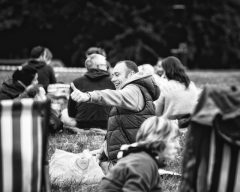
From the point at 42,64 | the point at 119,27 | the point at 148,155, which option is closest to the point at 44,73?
the point at 42,64

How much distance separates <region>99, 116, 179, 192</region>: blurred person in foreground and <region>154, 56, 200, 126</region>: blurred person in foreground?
268 centimetres

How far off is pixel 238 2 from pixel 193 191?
976 inches

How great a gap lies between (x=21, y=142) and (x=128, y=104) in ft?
6.03

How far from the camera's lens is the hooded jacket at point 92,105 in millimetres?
7766

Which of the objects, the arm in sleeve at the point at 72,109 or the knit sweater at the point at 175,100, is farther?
the arm in sleeve at the point at 72,109

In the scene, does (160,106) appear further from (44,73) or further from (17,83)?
(44,73)

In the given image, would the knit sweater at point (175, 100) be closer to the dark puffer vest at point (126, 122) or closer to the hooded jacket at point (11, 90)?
the dark puffer vest at point (126, 122)

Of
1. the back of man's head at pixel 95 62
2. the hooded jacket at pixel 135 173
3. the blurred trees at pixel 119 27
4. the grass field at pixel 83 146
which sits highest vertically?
the blurred trees at pixel 119 27

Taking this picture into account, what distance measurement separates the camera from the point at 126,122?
18.3 ft

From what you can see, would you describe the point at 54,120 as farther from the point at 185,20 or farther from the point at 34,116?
the point at 185,20

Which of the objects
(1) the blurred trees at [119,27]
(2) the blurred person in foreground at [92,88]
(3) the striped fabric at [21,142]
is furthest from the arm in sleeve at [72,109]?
(1) the blurred trees at [119,27]

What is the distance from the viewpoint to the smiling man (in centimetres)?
527

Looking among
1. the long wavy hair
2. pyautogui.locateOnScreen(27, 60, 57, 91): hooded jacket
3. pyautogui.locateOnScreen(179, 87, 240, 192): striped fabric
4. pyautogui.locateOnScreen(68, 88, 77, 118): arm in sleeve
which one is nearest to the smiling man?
Answer: the long wavy hair

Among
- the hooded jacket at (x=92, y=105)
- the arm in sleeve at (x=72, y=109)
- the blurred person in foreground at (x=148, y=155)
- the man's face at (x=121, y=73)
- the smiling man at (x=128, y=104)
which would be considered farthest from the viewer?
the arm in sleeve at (x=72, y=109)
